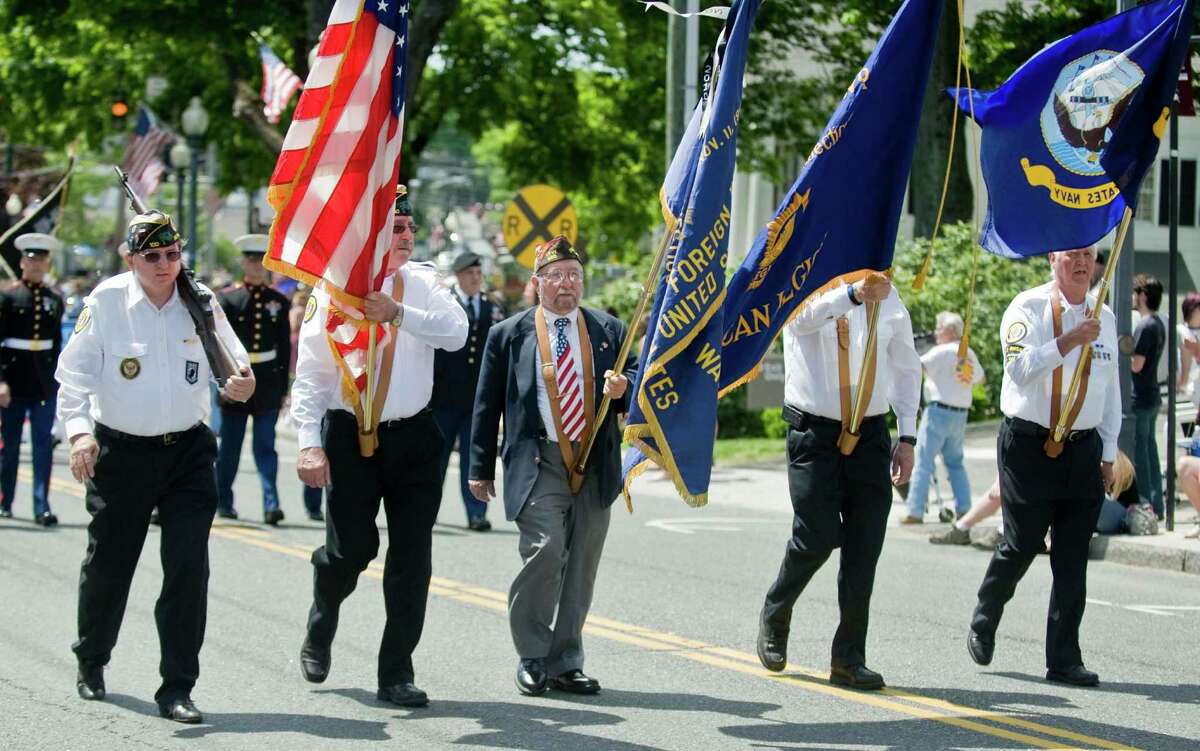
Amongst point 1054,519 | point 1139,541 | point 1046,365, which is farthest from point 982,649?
point 1139,541

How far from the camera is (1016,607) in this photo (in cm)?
1084

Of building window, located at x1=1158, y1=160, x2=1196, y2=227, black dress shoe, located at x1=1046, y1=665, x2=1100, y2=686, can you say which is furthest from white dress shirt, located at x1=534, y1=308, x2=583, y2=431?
building window, located at x1=1158, y1=160, x2=1196, y2=227

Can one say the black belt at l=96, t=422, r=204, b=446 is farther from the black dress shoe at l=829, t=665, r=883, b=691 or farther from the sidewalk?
the sidewalk

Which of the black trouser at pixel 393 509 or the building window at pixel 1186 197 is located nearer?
the black trouser at pixel 393 509

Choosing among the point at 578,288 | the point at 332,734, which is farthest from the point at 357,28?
the point at 332,734

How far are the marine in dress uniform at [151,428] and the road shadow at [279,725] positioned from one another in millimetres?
132

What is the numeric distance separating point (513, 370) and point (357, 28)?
1.67 m

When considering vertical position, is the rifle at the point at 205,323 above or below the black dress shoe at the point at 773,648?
above

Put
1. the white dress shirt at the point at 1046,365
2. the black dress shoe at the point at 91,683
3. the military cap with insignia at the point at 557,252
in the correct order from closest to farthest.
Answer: the black dress shoe at the point at 91,683
the military cap with insignia at the point at 557,252
the white dress shirt at the point at 1046,365

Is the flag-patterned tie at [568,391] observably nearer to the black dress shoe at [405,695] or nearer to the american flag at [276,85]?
the black dress shoe at [405,695]

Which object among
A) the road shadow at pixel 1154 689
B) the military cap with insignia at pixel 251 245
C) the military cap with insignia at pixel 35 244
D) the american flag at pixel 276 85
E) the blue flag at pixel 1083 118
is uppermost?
the american flag at pixel 276 85

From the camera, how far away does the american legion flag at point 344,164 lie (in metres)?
7.45

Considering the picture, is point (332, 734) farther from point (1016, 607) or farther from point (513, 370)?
point (1016, 607)

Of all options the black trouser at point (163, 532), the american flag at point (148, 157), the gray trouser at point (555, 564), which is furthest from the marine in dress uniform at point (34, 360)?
the american flag at point (148, 157)
